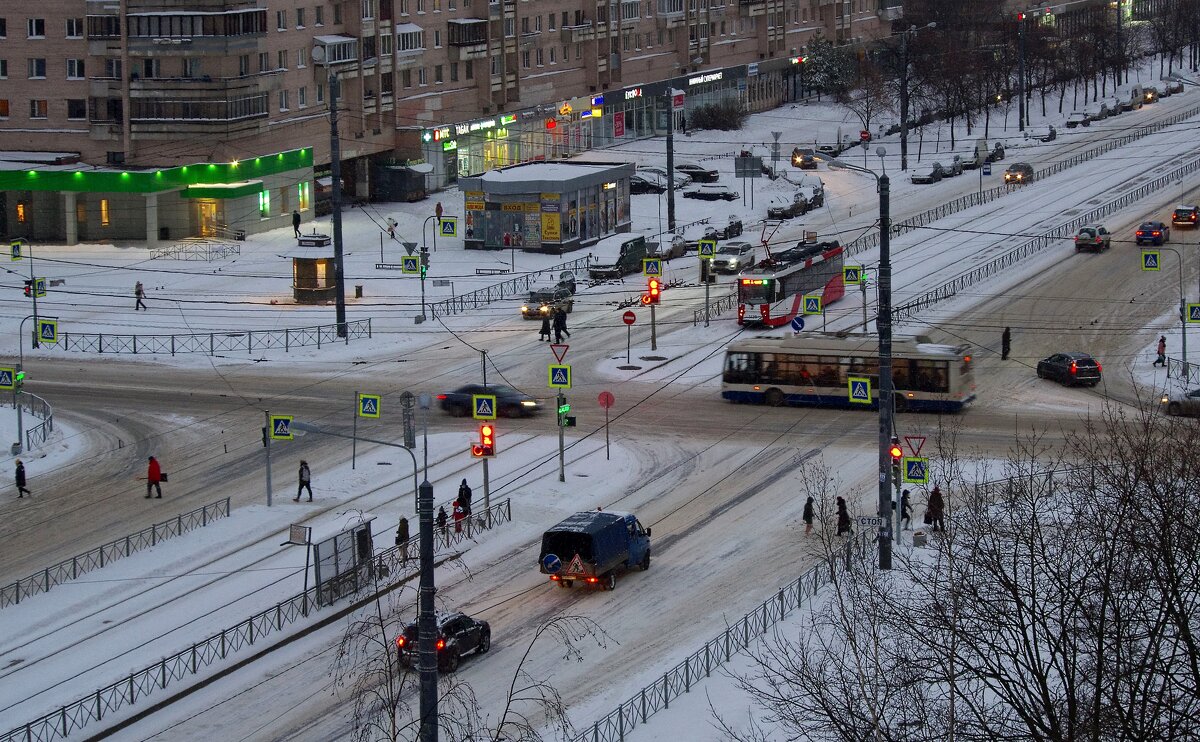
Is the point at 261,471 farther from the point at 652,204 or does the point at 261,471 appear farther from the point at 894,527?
the point at 652,204

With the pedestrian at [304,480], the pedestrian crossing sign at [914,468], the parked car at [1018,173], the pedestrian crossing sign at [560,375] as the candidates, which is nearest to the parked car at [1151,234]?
the parked car at [1018,173]

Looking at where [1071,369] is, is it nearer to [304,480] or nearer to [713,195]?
[304,480]

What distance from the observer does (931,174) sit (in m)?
94.8

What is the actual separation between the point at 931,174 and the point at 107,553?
65366mm

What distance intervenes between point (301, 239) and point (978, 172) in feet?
137

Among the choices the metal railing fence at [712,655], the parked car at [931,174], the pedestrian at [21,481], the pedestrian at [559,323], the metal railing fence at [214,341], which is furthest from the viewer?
the parked car at [931,174]

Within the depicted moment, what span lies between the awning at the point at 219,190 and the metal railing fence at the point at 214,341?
61.5ft


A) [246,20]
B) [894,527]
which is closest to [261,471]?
[894,527]

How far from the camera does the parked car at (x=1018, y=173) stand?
91.4 m

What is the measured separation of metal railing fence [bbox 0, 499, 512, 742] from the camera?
91.8 feet

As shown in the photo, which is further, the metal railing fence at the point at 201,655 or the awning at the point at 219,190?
the awning at the point at 219,190

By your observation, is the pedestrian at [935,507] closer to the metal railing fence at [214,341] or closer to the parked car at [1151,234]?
the metal railing fence at [214,341]

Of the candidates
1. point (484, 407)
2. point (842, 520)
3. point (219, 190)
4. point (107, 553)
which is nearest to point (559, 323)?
point (484, 407)

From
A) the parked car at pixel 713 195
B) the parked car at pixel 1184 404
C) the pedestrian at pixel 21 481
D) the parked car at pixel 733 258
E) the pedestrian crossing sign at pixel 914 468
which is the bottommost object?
the pedestrian at pixel 21 481
